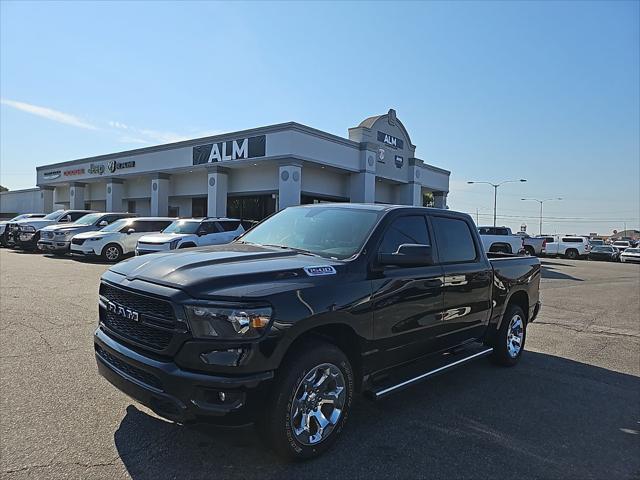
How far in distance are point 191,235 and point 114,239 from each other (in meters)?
3.44

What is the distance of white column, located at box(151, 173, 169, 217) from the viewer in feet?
104

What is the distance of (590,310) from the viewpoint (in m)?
10.4

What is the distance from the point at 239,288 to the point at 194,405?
0.76 m

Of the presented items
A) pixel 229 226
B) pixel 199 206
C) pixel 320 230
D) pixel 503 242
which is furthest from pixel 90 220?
pixel 503 242

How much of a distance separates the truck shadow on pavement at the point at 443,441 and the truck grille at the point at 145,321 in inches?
25.4

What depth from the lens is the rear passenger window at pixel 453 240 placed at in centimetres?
477

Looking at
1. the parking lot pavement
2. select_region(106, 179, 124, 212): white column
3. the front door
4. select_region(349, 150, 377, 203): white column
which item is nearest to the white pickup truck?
select_region(349, 150, 377, 203): white column

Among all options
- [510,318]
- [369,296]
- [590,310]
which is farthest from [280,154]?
[369,296]

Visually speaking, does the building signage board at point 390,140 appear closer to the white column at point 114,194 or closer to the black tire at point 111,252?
the black tire at point 111,252

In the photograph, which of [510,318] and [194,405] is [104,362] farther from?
[510,318]

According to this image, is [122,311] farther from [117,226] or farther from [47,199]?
[47,199]

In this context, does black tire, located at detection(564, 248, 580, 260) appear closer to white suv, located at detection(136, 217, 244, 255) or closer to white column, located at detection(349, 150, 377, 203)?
white column, located at detection(349, 150, 377, 203)

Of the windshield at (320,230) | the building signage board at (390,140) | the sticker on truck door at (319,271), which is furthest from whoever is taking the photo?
the building signage board at (390,140)

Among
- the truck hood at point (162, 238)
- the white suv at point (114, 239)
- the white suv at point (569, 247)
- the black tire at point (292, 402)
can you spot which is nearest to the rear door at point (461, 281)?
the black tire at point (292, 402)
